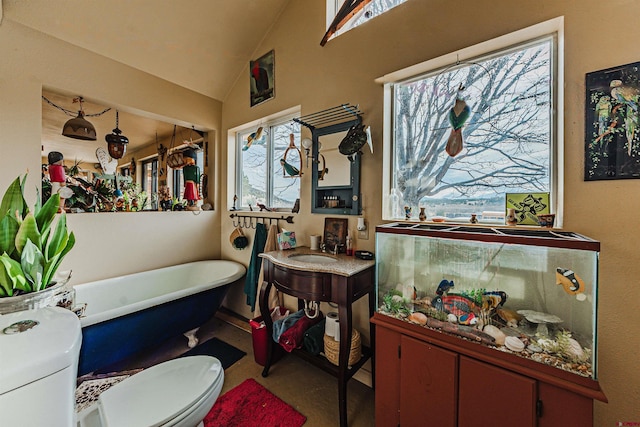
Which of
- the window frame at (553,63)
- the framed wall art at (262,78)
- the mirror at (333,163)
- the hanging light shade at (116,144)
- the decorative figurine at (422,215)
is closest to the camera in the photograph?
the window frame at (553,63)

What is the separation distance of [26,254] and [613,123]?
8.10ft

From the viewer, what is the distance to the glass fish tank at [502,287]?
938mm

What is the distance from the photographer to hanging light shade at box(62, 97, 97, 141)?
2158 mm

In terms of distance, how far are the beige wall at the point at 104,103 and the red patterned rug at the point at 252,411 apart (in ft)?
5.34

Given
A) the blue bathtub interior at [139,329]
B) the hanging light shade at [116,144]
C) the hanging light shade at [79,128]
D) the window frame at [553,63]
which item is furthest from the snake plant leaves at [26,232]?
the window frame at [553,63]

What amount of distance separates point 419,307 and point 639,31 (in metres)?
1.52

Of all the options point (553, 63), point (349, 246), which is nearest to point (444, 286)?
point (349, 246)

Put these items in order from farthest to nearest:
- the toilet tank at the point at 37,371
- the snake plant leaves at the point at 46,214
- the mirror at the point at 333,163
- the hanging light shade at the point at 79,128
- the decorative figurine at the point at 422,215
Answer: the hanging light shade at the point at 79,128 < the mirror at the point at 333,163 < the decorative figurine at the point at 422,215 < the snake plant leaves at the point at 46,214 < the toilet tank at the point at 37,371

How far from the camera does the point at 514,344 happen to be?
1015 mm

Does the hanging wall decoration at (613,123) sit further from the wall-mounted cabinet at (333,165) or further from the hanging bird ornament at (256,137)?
the hanging bird ornament at (256,137)

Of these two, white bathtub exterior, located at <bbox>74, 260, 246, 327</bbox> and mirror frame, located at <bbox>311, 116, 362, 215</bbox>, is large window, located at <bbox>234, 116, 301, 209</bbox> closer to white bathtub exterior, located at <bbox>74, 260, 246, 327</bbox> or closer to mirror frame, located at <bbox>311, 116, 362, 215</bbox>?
mirror frame, located at <bbox>311, 116, 362, 215</bbox>

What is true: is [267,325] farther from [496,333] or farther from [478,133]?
[478,133]

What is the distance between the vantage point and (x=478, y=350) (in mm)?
1028

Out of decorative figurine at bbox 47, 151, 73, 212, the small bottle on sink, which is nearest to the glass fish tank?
the small bottle on sink
